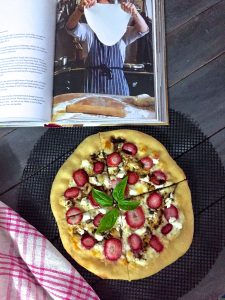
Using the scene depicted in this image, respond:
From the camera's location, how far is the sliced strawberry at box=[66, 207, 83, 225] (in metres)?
0.95

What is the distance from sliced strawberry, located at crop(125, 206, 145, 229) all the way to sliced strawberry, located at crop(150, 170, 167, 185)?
68 mm

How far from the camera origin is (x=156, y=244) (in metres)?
0.93

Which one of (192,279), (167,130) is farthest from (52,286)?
(167,130)

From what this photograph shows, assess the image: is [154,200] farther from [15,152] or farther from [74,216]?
[15,152]

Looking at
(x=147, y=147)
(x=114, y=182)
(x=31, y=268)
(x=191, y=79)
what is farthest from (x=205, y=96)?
(x=31, y=268)

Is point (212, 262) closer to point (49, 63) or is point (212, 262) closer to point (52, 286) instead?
point (52, 286)

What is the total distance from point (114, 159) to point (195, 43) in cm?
33

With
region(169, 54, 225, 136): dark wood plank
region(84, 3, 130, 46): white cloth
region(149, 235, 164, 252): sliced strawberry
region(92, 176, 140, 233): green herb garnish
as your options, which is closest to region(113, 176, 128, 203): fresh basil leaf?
region(92, 176, 140, 233): green herb garnish

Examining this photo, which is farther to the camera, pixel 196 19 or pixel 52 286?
pixel 196 19

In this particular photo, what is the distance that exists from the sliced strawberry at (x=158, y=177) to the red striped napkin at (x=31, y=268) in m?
0.25

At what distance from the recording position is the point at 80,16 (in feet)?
3.35

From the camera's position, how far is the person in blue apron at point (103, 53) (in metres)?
1.00

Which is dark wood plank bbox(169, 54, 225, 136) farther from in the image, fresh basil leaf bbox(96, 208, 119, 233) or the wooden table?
fresh basil leaf bbox(96, 208, 119, 233)

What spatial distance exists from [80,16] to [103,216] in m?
0.45
